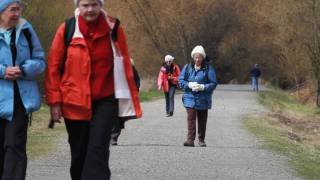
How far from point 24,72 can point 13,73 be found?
9 centimetres

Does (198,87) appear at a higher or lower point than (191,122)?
higher

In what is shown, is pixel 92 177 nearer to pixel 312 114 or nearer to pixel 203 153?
pixel 203 153

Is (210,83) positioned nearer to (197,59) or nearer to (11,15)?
(197,59)

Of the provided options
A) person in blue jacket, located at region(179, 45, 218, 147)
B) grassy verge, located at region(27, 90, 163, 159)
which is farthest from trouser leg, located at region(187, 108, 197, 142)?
grassy verge, located at region(27, 90, 163, 159)

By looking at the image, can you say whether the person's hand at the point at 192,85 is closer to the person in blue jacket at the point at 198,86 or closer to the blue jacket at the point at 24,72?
the person in blue jacket at the point at 198,86

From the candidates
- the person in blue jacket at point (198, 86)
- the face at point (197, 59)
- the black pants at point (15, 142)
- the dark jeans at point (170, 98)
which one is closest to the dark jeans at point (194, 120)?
the person in blue jacket at point (198, 86)

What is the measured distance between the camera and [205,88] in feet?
43.6

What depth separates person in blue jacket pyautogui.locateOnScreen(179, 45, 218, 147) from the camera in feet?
43.8

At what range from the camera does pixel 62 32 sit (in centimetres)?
654

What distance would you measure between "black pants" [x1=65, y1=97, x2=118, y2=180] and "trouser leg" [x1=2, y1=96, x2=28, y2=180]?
1.34 ft

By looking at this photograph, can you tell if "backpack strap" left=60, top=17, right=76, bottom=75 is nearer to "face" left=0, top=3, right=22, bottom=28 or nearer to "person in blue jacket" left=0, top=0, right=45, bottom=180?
"person in blue jacket" left=0, top=0, right=45, bottom=180

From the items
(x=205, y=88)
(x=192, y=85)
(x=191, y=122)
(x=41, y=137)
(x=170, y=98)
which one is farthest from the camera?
(x=170, y=98)

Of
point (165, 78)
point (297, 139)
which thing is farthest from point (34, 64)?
point (165, 78)

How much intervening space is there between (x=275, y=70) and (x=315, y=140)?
4495 cm
